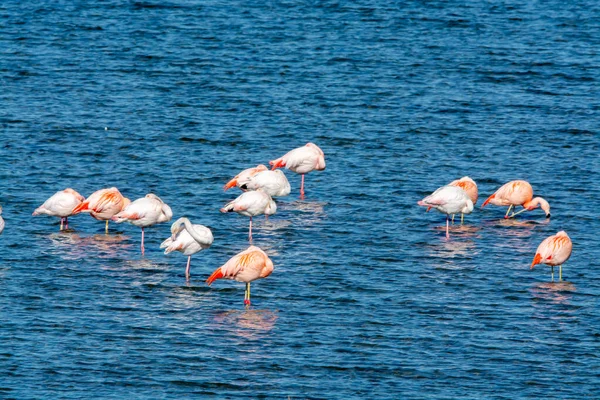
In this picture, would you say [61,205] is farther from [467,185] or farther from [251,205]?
[467,185]

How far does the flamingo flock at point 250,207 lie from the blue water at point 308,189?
1.38 ft

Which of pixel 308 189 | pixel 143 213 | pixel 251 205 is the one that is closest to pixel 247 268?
pixel 143 213

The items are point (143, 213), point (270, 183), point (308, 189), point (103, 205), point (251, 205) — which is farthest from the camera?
point (308, 189)

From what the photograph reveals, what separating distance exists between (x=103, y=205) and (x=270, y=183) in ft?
9.74

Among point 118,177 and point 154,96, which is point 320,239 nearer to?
point 118,177

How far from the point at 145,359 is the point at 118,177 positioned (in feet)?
27.3

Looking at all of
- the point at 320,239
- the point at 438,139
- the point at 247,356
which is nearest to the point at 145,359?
the point at 247,356

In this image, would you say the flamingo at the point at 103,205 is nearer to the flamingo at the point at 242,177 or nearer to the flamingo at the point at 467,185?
the flamingo at the point at 242,177

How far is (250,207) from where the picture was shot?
1870cm

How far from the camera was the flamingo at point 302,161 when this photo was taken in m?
21.5

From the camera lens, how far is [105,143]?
79.0 feet

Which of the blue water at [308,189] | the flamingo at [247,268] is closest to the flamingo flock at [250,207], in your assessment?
the flamingo at [247,268]

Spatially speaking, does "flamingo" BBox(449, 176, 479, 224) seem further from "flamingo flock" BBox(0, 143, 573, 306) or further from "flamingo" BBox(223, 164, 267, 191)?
"flamingo" BBox(223, 164, 267, 191)

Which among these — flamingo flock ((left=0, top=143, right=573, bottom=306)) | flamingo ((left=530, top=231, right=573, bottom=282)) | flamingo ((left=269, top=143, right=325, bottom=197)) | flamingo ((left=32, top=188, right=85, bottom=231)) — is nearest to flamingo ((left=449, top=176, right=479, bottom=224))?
flamingo flock ((left=0, top=143, right=573, bottom=306))
